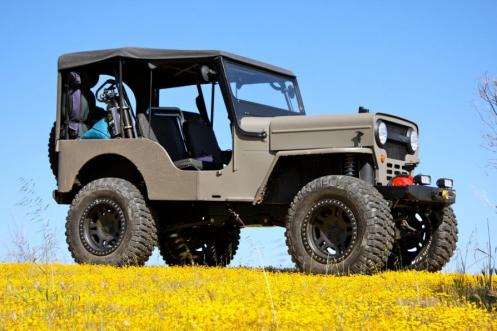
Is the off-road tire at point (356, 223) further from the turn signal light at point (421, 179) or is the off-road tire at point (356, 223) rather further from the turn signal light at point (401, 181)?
the turn signal light at point (421, 179)

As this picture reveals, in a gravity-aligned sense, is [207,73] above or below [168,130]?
above

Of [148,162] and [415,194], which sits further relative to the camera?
[148,162]

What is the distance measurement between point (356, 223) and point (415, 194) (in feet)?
2.46

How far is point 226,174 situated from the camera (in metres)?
9.47

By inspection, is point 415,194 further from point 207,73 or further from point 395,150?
point 207,73

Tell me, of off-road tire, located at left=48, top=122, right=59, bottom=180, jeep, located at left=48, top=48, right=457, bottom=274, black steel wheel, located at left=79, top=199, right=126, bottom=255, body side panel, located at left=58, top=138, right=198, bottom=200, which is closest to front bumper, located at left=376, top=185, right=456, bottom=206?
jeep, located at left=48, top=48, right=457, bottom=274

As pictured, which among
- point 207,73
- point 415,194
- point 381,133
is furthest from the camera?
point 207,73

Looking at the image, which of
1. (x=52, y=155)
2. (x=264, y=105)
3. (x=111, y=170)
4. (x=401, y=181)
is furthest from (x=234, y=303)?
(x=52, y=155)

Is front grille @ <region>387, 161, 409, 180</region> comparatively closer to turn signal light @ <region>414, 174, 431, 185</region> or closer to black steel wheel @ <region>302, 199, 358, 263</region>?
turn signal light @ <region>414, 174, 431, 185</region>

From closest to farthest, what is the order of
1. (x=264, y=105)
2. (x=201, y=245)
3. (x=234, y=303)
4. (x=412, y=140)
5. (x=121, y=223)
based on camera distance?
(x=234, y=303), (x=412, y=140), (x=121, y=223), (x=264, y=105), (x=201, y=245)

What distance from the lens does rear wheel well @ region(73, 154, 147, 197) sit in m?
10.7

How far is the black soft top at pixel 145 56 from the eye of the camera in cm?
998

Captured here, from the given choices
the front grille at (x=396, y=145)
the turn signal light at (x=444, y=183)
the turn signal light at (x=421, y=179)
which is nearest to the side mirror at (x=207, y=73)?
the front grille at (x=396, y=145)

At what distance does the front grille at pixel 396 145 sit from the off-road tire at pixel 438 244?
83 cm
